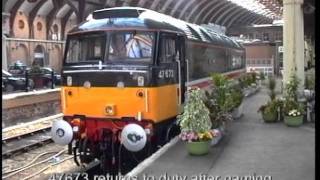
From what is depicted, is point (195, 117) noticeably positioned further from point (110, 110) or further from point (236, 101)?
point (236, 101)

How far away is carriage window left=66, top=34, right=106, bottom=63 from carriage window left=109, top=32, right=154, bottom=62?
220 mm

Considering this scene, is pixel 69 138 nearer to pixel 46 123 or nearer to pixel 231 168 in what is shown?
Result: pixel 231 168

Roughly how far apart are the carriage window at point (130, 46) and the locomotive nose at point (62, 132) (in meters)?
1.49

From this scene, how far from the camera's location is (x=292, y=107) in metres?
11.7

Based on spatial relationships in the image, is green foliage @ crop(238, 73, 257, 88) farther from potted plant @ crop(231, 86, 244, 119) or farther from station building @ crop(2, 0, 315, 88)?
station building @ crop(2, 0, 315, 88)

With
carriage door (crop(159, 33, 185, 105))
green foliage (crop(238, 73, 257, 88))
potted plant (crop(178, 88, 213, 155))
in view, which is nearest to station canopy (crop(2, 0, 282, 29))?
green foliage (crop(238, 73, 257, 88))

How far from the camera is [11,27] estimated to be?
44.2 meters

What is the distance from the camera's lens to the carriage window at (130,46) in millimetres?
9031

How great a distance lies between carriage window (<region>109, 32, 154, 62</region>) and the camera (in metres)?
9.03

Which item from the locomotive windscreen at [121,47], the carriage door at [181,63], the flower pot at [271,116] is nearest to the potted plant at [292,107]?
the flower pot at [271,116]

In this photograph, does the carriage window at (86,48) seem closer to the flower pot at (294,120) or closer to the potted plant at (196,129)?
the potted plant at (196,129)

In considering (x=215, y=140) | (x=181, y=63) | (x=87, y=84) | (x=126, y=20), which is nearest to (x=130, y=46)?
(x=126, y=20)

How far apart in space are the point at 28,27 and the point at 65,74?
3987 centimetres

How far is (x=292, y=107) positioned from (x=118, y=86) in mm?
4870
